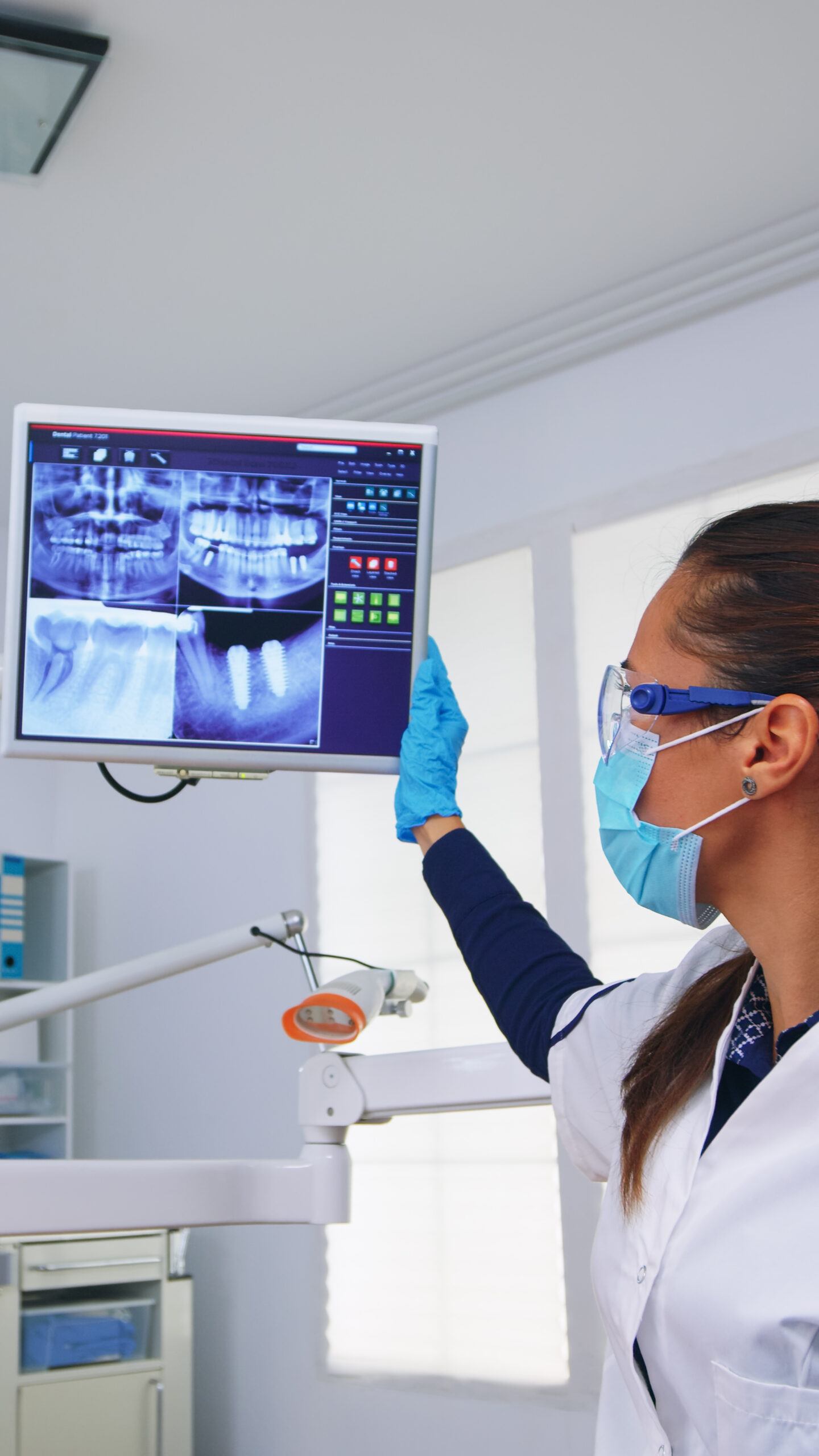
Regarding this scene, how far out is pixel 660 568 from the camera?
2.92 m

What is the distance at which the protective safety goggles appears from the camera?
98cm

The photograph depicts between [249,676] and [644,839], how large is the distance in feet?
1.72

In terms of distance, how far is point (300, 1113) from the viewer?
4.41ft

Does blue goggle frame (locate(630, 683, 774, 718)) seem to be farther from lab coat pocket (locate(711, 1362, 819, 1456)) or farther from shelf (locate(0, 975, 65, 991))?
shelf (locate(0, 975, 65, 991))

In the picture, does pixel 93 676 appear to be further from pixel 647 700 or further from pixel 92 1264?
pixel 92 1264

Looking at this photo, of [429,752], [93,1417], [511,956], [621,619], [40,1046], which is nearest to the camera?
[511,956]

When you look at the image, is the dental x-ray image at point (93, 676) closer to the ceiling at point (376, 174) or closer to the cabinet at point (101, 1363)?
the ceiling at point (376, 174)

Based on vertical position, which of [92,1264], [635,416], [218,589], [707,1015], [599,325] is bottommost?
[92,1264]

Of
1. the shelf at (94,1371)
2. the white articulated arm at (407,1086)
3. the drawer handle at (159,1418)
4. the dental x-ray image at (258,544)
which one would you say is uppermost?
the dental x-ray image at (258,544)

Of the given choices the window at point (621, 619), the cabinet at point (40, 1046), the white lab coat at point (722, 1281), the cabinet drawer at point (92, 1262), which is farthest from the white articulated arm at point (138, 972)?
the cabinet at point (40, 1046)

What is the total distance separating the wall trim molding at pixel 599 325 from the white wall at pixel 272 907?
0.05 meters

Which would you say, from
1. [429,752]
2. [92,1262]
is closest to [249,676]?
[429,752]

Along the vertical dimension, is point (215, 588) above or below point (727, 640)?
above

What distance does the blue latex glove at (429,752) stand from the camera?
1.32 m
